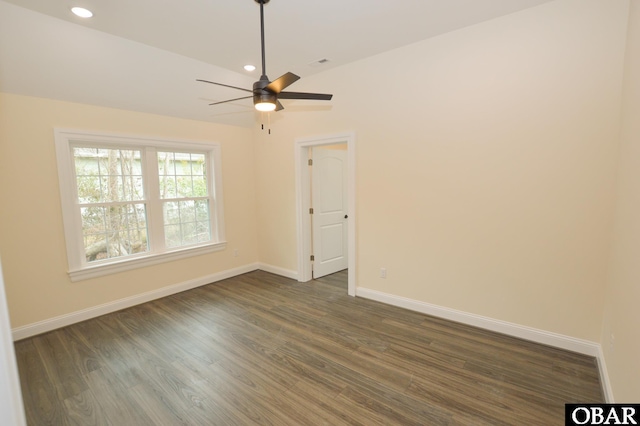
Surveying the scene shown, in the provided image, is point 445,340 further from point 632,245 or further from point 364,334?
point 632,245

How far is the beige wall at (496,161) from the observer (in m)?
2.42

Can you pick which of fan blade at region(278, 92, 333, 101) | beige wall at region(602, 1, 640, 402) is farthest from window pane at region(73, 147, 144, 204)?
beige wall at region(602, 1, 640, 402)

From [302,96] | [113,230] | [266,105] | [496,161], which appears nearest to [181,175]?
→ [113,230]

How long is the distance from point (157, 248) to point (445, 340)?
3.77m

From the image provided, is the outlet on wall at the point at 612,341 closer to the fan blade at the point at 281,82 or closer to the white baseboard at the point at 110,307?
the fan blade at the point at 281,82

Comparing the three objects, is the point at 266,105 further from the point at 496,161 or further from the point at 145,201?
the point at 145,201

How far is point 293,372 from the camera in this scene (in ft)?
7.97

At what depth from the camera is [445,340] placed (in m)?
2.86

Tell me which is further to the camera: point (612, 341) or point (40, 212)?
point (40, 212)

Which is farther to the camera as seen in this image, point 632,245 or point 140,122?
point 140,122

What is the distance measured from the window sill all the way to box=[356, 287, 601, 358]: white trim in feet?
8.14

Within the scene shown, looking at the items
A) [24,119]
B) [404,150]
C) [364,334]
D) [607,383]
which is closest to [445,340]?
[364,334]

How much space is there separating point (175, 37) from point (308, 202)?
8.46 feet

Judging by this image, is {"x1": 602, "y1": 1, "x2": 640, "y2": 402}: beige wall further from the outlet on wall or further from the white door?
the white door
